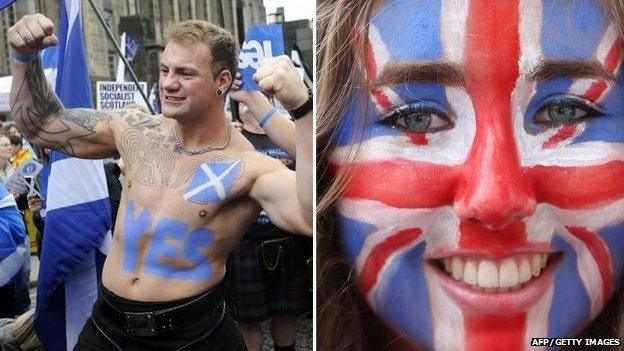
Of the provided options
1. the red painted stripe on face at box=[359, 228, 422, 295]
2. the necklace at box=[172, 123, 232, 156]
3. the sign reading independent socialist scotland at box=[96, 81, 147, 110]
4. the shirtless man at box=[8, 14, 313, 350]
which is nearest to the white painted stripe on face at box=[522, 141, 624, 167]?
the red painted stripe on face at box=[359, 228, 422, 295]

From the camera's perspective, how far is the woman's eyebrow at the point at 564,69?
1.41 m

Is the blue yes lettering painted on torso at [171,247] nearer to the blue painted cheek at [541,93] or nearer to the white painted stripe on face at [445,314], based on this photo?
the white painted stripe on face at [445,314]

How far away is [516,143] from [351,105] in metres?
0.38

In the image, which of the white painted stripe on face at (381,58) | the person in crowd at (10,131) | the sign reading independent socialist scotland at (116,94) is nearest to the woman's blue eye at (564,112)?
the white painted stripe on face at (381,58)

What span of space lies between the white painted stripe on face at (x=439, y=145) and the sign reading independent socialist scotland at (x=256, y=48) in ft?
2.59

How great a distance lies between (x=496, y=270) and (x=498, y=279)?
2 cm

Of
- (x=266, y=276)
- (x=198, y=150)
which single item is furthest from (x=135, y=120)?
(x=266, y=276)

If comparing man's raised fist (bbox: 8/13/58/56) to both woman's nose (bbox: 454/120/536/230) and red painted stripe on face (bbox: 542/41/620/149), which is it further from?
red painted stripe on face (bbox: 542/41/620/149)

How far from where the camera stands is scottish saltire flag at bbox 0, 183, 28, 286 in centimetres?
331

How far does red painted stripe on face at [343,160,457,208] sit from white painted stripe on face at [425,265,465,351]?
0.55 feet

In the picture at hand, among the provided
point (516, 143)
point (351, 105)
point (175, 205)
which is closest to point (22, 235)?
point (175, 205)

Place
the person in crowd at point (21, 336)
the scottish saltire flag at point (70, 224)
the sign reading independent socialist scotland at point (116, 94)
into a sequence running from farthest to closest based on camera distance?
the sign reading independent socialist scotland at point (116, 94)
the person in crowd at point (21, 336)
the scottish saltire flag at point (70, 224)

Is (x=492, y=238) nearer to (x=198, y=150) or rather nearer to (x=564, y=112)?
(x=564, y=112)

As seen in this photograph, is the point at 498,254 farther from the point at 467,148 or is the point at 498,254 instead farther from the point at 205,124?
the point at 205,124
